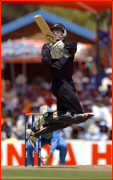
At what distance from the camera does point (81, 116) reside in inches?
256

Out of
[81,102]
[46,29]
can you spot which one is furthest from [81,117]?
[81,102]

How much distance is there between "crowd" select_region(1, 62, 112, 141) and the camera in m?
10.9

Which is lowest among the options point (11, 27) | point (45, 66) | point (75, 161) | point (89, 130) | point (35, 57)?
point (75, 161)

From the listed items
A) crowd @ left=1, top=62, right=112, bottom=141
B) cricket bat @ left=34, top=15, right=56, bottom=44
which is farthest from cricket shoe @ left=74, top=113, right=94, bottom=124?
crowd @ left=1, top=62, right=112, bottom=141

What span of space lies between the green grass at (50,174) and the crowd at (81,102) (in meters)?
4.25

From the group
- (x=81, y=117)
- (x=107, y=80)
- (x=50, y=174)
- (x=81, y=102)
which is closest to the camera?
(x=50, y=174)

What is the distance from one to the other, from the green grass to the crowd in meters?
4.25

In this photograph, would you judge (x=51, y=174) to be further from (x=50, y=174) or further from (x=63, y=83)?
(x=63, y=83)

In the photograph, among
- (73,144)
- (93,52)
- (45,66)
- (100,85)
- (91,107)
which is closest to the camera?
(45,66)

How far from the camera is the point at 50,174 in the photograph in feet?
20.9

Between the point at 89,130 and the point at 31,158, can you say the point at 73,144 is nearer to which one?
the point at 89,130

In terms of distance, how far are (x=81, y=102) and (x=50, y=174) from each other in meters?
6.06

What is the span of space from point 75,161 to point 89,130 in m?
1.01

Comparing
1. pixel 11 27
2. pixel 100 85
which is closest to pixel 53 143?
pixel 100 85
